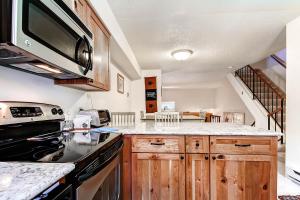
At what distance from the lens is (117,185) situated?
1.43 metres

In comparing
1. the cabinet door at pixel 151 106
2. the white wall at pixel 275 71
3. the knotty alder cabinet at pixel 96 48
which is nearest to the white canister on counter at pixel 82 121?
the knotty alder cabinet at pixel 96 48

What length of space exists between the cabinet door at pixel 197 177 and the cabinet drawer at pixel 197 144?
4 centimetres

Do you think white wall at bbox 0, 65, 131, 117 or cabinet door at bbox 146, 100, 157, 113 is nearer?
white wall at bbox 0, 65, 131, 117

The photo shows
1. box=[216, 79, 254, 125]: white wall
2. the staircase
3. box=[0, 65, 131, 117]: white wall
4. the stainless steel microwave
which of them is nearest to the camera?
the stainless steel microwave

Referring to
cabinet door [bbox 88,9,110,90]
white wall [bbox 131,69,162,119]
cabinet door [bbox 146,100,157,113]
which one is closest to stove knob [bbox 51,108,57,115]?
cabinet door [bbox 88,9,110,90]

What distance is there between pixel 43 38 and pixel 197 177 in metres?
1.55

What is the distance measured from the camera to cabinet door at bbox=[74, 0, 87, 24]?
1.34 meters

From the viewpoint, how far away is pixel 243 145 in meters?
1.62

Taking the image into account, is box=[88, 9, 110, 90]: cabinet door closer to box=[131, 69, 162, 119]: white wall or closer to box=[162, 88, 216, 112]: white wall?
box=[131, 69, 162, 119]: white wall

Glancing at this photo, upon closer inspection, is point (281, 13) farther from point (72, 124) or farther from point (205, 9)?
point (72, 124)

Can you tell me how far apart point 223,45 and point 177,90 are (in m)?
8.20

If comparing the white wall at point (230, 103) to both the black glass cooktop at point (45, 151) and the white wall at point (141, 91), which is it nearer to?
the white wall at point (141, 91)

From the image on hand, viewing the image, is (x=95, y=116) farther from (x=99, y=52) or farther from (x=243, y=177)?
(x=243, y=177)

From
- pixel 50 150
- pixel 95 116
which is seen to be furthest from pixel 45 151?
pixel 95 116
